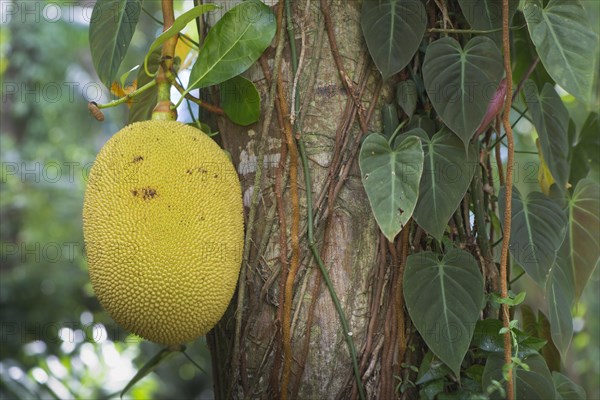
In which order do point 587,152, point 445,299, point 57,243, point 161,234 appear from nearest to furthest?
point 161,234
point 445,299
point 587,152
point 57,243

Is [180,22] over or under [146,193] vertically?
over

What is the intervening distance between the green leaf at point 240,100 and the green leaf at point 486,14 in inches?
14.2

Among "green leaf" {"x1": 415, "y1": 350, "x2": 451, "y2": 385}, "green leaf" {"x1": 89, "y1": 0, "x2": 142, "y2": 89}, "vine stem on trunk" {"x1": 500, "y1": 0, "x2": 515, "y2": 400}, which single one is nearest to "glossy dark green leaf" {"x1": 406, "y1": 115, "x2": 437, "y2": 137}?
"vine stem on trunk" {"x1": 500, "y1": 0, "x2": 515, "y2": 400}

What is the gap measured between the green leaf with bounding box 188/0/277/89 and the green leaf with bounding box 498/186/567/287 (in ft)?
1.49

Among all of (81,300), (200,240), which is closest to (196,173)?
(200,240)

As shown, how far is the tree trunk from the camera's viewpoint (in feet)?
3.26

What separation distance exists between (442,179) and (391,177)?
86 millimetres

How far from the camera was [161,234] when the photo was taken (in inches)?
33.9

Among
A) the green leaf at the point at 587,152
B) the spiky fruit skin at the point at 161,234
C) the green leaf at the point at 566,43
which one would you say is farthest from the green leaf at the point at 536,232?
the spiky fruit skin at the point at 161,234

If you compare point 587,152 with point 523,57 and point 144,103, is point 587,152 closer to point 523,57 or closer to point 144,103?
point 523,57

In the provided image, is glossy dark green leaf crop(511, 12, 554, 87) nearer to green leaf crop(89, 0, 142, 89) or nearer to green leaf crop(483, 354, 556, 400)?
Result: green leaf crop(483, 354, 556, 400)

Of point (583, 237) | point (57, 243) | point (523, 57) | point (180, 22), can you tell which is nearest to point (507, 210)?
point (583, 237)

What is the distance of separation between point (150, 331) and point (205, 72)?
0.42 metres

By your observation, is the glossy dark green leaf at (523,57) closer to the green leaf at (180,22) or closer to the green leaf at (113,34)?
the green leaf at (180,22)
